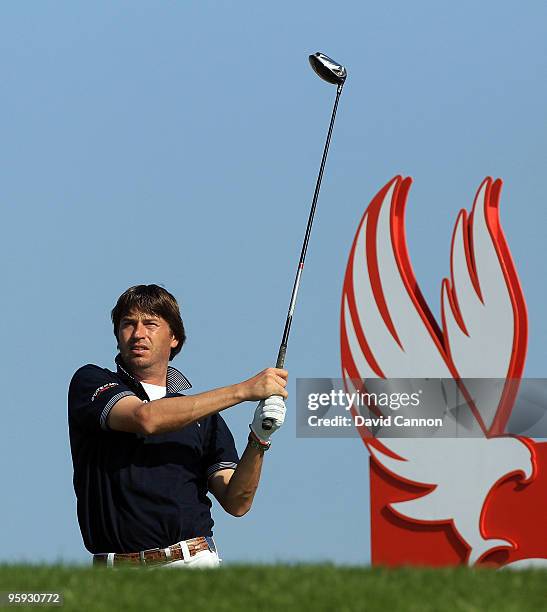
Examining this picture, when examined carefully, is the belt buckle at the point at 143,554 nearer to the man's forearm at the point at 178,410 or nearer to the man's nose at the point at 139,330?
the man's forearm at the point at 178,410

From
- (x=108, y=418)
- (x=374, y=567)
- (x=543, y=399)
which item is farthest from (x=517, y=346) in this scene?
(x=374, y=567)

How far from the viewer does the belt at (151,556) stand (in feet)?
18.6

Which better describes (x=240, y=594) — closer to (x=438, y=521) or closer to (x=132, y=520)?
(x=132, y=520)

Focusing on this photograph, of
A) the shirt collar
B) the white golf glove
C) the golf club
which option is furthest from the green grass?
the golf club

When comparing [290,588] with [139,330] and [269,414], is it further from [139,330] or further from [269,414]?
[139,330]

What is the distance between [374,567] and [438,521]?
8.90m

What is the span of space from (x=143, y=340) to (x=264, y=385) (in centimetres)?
70

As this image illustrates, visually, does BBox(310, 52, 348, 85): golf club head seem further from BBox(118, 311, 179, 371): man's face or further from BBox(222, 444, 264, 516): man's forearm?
BBox(222, 444, 264, 516): man's forearm

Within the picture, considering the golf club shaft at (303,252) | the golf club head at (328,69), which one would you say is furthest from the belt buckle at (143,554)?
the golf club head at (328,69)

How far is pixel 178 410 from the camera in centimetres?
566

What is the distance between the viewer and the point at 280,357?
6855 mm

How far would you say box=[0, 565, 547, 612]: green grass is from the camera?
3760mm

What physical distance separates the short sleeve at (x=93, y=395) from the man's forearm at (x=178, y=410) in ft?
0.79

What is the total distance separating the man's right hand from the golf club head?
2.91m
